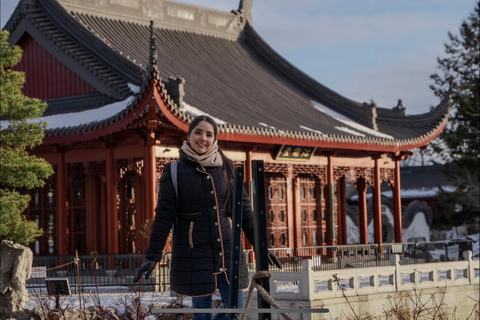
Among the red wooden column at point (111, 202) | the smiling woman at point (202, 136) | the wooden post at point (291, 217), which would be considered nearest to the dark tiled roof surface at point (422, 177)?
the wooden post at point (291, 217)

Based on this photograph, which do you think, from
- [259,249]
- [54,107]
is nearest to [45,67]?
[54,107]

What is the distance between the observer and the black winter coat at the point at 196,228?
6.72m

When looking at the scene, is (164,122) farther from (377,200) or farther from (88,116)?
(377,200)

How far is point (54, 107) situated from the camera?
63.8ft

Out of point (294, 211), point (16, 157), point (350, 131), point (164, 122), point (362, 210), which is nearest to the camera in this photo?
point (16, 157)

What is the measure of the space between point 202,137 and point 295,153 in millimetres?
14463

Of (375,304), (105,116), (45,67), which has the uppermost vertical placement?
(45,67)

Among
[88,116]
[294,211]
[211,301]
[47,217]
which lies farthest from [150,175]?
[211,301]

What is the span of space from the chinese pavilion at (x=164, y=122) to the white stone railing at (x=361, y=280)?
3650mm

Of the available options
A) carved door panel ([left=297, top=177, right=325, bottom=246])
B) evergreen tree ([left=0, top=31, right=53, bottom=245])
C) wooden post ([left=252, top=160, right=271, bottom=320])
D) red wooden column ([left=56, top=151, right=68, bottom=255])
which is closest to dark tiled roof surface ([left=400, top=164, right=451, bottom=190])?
carved door panel ([left=297, top=177, right=325, bottom=246])

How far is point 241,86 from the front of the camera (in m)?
22.5

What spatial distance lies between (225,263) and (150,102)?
961 cm

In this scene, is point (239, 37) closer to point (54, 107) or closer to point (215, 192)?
point (54, 107)

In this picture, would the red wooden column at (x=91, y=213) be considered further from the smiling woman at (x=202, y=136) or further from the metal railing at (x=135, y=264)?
the smiling woman at (x=202, y=136)
